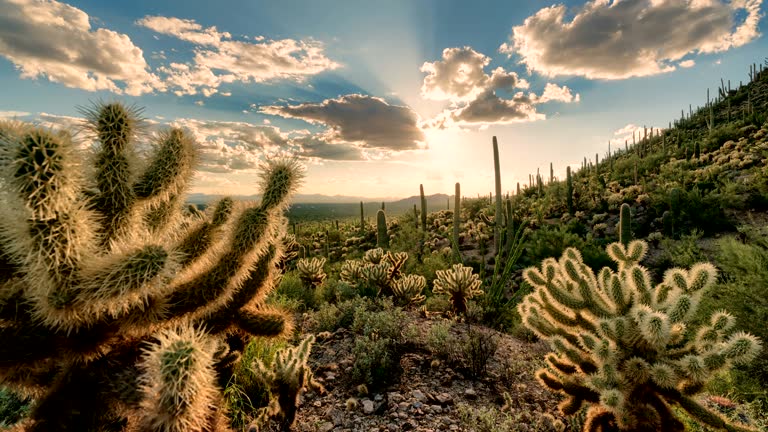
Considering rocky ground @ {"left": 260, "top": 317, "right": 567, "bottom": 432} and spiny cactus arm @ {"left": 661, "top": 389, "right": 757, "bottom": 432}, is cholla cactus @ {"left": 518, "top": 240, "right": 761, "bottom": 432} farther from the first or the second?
rocky ground @ {"left": 260, "top": 317, "right": 567, "bottom": 432}

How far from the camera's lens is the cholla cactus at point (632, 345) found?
2.92 meters

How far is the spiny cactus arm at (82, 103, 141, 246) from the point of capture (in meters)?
2.47

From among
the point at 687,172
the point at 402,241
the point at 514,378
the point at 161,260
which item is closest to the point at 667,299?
the point at 514,378

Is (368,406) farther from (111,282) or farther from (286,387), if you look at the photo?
(111,282)

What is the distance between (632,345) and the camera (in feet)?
10.5

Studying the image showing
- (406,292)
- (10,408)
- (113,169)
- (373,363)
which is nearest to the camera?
(113,169)

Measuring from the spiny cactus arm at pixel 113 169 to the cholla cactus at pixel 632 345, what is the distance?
141 inches

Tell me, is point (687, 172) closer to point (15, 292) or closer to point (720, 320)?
point (720, 320)

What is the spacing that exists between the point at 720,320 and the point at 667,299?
39 centimetres

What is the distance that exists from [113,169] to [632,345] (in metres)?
4.06

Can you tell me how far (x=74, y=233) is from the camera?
2.03m

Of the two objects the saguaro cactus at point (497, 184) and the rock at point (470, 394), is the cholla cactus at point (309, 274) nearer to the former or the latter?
the rock at point (470, 394)

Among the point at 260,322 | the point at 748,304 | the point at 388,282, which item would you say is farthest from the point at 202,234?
the point at 748,304

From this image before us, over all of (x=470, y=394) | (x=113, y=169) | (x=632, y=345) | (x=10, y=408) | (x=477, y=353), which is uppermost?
(x=113, y=169)
